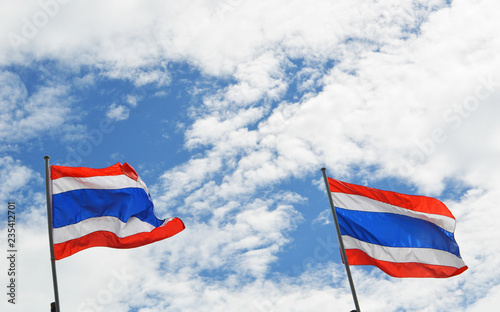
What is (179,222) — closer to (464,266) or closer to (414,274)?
(414,274)

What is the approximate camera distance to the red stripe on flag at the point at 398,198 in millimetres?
23578

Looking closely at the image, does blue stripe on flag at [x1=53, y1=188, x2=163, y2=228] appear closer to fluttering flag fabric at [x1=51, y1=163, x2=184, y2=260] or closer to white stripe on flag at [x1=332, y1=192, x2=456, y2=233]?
fluttering flag fabric at [x1=51, y1=163, x2=184, y2=260]

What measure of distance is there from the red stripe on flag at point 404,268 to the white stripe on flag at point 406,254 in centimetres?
15

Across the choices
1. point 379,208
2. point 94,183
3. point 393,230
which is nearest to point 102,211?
point 94,183

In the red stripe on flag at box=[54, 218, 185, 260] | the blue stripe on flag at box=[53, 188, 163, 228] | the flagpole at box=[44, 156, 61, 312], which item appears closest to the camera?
the flagpole at box=[44, 156, 61, 312]

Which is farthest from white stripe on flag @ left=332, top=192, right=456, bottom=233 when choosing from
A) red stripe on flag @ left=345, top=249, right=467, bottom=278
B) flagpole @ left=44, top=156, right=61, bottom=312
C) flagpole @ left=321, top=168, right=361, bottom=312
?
flagpole @ left=44, top=156, right=61, bottom=312

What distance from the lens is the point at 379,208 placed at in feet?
79.0

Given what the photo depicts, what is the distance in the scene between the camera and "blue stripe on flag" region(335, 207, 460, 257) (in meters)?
22.9

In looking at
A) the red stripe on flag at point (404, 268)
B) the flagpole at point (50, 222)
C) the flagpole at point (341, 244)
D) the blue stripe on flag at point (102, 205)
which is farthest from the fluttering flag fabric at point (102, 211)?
the red stripe on flag at point (404, 268)

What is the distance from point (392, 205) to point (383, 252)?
245cm

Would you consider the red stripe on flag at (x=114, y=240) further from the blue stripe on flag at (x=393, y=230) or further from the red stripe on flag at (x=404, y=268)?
the red stripe on flag at (x=404, y=268)

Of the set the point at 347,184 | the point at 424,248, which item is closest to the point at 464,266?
the point at 424,248

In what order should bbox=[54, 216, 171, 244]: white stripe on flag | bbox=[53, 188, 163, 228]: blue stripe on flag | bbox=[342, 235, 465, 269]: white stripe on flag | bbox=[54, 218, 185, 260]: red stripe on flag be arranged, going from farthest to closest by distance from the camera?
bbox=[342, 235, 465, 269]: white stripe on flag → bbox=[53, 188, 163, 228]: blue stripe on flag → bbox=[54, 216, 171, 244]: white stripe on flag → bbox=[54, 218, 185, 260]: red stripe on flag

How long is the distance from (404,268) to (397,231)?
1.62 metres
